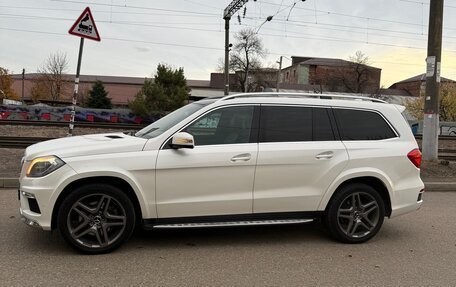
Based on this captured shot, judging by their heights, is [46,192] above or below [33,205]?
above

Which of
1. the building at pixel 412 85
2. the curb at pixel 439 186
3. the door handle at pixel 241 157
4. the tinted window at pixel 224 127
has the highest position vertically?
the building at pixel 412 85

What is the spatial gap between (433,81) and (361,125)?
690cm

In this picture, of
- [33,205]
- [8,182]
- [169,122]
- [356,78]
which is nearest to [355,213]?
[169,122]

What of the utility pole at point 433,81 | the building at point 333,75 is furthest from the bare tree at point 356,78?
the utility pole at point 433,81

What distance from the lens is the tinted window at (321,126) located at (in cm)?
530

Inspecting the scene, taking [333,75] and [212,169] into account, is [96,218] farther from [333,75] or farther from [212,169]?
[333,75]

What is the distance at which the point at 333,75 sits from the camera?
88.3 metres

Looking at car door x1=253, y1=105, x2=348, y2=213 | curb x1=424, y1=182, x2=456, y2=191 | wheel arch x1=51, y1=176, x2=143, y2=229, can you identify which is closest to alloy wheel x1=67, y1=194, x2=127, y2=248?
wheel arch x1=51, y1=176, x2=143, y2=229

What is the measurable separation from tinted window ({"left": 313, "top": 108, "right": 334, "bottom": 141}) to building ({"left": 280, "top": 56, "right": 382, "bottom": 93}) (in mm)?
63618

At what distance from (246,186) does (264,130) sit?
2.29 feet

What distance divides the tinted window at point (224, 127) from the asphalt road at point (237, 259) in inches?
49.5

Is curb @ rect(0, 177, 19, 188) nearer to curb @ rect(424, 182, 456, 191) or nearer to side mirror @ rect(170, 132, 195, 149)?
side mirror @ rect(170, 132, 195, 149)

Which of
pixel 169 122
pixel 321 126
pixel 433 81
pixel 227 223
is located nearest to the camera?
pixel 227 223

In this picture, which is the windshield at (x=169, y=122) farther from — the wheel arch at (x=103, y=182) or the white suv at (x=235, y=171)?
the wheel arch at (x=103, y=182)
